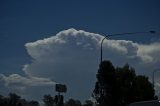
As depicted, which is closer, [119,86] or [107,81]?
[107,81]

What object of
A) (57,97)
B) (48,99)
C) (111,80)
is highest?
(48,99)

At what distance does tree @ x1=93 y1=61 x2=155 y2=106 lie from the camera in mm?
59000

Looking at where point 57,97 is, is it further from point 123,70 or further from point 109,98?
point 123,70

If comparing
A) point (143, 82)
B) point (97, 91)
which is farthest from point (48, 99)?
point (97, 91)

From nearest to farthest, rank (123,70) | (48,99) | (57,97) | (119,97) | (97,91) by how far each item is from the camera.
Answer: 1. (57,97)
2. (97,91)
3. (119,97)
4. (123,70)
5. (48,99)

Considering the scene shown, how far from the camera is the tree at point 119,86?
59.0 m

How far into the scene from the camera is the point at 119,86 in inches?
2564

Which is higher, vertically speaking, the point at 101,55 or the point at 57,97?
the point at 101,55

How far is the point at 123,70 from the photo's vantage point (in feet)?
233

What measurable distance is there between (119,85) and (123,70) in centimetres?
609

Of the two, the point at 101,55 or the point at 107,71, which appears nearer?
the point at 101,55

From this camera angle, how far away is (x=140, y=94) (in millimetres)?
72000

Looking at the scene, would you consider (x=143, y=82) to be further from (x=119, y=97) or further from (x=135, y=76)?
(x=119, y=97)

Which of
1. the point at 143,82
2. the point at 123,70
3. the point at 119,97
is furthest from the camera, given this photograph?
the point at 143,82
